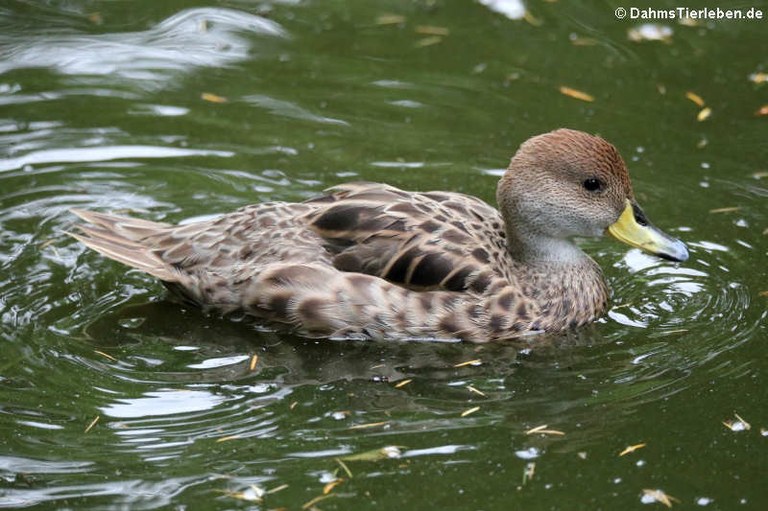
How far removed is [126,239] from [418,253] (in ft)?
6.51

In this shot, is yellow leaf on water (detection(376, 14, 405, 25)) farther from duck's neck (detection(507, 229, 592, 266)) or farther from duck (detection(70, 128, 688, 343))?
duck's neck (detection(507, 229, 592, 266))

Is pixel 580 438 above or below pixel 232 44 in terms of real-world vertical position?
below

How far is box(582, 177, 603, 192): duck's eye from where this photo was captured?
→ 863 centimetres

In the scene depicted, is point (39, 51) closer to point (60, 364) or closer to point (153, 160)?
point (153, 160)

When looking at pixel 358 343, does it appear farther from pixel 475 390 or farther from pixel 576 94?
pixel 576 94

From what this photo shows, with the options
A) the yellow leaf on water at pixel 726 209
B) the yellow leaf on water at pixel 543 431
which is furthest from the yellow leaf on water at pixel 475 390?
the yellow leaf on water at pixel 726 209

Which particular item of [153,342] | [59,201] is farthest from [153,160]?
[153,342]

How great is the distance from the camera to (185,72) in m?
11.8

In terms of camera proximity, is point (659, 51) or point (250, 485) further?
point (659, 51)

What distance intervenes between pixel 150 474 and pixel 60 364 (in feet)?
4.65

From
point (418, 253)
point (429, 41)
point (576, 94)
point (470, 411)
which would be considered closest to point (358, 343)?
point (418, 253)

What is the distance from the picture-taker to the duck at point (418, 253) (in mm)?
8453

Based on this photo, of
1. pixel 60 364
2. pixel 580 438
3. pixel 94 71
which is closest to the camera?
pixel 580 438

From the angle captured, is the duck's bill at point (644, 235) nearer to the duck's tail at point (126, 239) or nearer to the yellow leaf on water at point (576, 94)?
the yellow leaf on water at point (576, 94)
